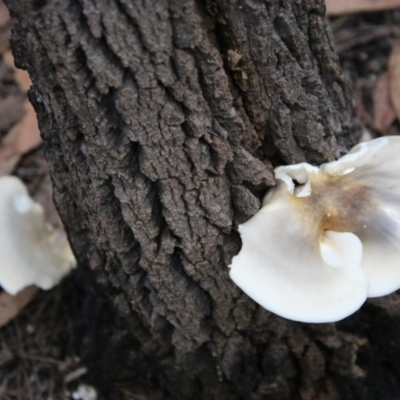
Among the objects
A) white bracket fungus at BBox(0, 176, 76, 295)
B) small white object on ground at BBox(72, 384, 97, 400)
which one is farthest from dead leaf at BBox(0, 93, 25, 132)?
small white object on ground at BBox(72, 384, 97, 400)

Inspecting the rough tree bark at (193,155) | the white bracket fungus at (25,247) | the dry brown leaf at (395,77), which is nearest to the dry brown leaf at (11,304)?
the white bracket fungus at (25,247)

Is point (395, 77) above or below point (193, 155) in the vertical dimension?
below

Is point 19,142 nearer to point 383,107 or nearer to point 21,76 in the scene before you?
point 21,76

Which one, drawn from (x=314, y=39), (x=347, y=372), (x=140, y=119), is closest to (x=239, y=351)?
(x=347, y=372)

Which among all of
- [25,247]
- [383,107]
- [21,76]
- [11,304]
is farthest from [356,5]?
[11,304]

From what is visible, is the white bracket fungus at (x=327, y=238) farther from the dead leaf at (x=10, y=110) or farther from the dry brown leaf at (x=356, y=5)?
the dead leaf at (x=10, y=110)

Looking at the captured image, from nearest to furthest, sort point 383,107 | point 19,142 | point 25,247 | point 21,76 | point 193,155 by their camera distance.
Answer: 1. point 193,155
2. point 25,247
3. point 383,107
4. point 19,142
5. point 21,76
